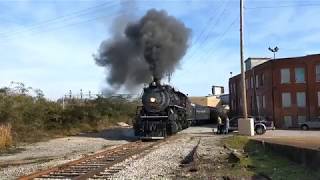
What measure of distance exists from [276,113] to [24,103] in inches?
1276

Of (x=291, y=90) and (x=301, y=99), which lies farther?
(x=291, y=90)

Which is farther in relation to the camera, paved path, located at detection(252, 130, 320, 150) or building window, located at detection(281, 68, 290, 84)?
building window, located at detection(281, 68, 290, 84)

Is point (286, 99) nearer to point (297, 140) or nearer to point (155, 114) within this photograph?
point (155, 114)

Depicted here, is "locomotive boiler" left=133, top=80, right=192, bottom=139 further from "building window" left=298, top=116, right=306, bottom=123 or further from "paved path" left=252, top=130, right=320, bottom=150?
"building window" left=298, top=116, right=306, bottom=123

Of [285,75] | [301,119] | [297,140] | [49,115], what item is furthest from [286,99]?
[297,140]

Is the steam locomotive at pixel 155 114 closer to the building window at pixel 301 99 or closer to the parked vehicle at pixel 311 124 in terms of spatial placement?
the parked vehicle at pixel 311 124

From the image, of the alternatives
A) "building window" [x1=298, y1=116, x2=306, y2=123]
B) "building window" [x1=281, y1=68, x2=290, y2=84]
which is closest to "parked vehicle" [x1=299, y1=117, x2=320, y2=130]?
"building window" [x1=298, y1=116, x2=306, y2=123]

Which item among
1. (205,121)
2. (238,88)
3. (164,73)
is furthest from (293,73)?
(164,73)

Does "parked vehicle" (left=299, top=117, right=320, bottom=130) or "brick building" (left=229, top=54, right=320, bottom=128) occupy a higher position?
"brick building" (left=229, top=54, right=320, bottom=128)

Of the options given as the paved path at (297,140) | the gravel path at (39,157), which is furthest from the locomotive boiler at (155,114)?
the paved path at (297,140)

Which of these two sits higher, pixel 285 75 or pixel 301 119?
pixel 285 75

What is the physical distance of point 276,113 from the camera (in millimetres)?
64688

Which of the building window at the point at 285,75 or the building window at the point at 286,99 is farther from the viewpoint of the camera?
the building window at the point at 285,75

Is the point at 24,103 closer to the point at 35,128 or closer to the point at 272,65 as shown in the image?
the point at 35,128
